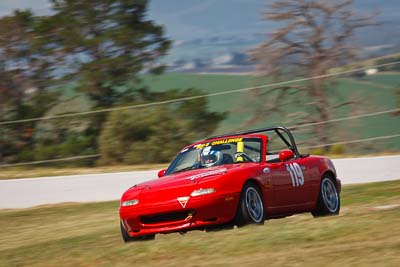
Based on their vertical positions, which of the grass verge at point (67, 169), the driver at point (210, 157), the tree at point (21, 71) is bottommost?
the grass verge at point (67, 169)

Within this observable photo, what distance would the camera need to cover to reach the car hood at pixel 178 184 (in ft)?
36.7

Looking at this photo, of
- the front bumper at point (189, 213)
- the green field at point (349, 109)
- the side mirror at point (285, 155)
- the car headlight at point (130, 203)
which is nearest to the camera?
the front bumper at point (189, 213)

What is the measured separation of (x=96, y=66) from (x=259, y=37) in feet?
17.7

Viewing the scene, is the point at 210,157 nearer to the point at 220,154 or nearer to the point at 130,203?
the point at 220,154

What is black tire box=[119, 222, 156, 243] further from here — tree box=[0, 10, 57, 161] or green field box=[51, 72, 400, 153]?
tree box=[0, 10, 57, 161]

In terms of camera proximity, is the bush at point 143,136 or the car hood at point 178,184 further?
the bush at point 143,136

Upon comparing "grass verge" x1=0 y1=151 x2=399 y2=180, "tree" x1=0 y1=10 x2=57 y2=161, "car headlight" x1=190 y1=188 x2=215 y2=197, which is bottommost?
"grass verge" x1=0 y1=151 x2=399 y2=180

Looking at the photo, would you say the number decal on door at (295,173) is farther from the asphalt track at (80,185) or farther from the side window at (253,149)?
the asphalt track at (80,185)

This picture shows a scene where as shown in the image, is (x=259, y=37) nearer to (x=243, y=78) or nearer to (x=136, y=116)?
(x=243, y=78)

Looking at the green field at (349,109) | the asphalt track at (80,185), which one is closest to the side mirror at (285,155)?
the asphalt track at (80,185)

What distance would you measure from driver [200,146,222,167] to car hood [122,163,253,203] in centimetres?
28

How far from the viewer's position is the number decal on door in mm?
12652

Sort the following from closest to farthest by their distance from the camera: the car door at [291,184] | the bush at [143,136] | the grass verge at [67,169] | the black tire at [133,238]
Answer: the black tire at [133,238]
the car door at [291,184]
the grass verge at [67,169]
the bush at [143,136]

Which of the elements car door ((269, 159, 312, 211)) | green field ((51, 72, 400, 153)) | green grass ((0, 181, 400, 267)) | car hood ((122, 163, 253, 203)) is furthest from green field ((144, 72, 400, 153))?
car hood ((122, 163, 253, 203))
